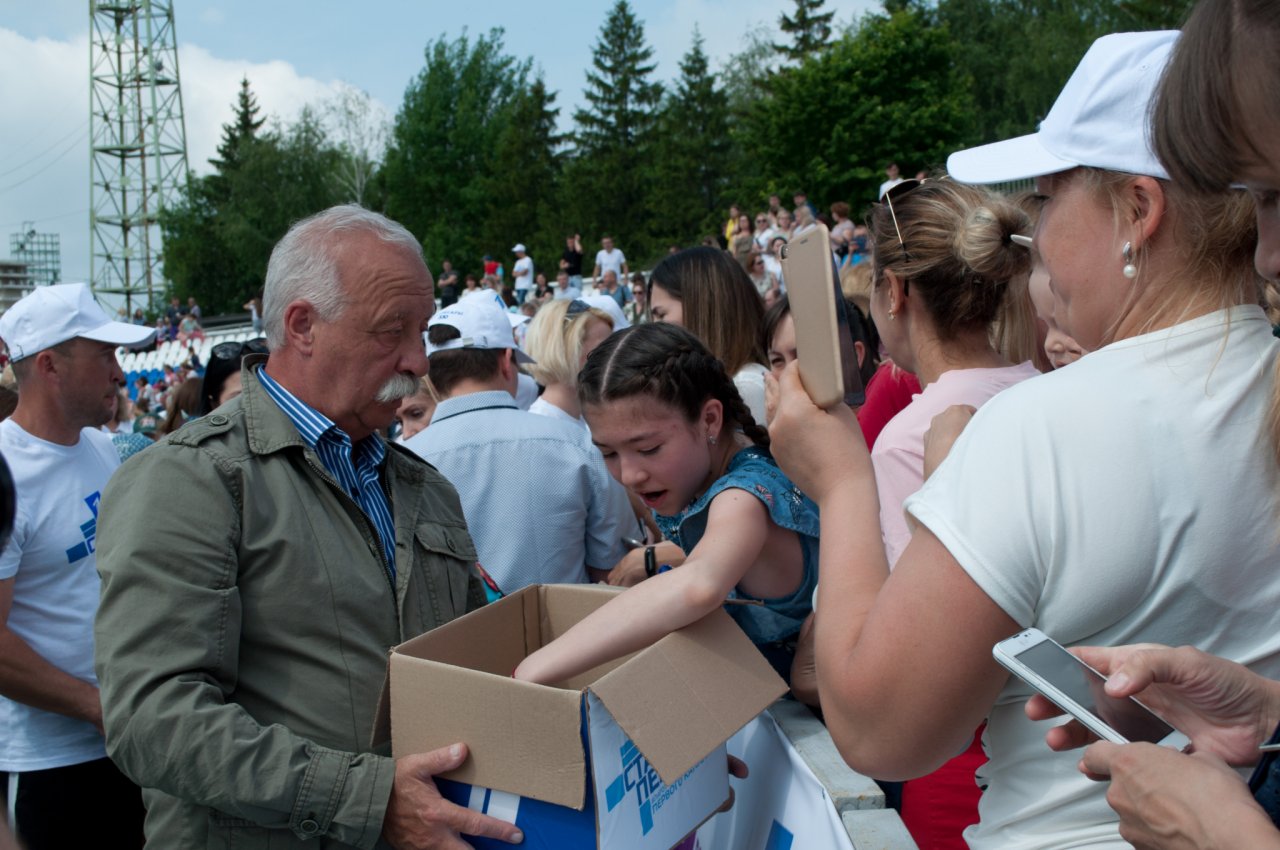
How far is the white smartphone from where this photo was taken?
109 centimetres

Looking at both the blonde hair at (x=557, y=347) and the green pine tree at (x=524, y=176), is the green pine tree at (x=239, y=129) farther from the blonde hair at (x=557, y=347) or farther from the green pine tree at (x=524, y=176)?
the blonde hair at (x=557, y=347)

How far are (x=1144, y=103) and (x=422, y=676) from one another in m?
1.47

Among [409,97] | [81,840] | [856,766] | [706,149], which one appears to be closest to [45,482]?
[81,840]

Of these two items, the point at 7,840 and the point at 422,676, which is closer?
the point at 7,840

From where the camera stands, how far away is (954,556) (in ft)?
3.88

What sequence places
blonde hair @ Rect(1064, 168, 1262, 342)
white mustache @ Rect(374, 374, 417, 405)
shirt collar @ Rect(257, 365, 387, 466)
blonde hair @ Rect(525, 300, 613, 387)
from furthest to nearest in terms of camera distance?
1. blonde hair @ Rect(525, 300, 613, 387)
2. white mustache @ Rect(374, 374, 417, 405)
3. shirt collar @ Rect(257, 365, 387, 466)
4. blonde hair @ Rect(1064, 168, 1262, 342)

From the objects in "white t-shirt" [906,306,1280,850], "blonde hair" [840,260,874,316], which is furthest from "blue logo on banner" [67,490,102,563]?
"blonde hair" [840,260,874,316]

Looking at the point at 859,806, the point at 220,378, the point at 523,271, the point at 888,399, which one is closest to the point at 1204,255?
the point at 859,806

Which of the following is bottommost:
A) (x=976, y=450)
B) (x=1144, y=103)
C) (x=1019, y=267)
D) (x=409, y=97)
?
(x=976, y=450)

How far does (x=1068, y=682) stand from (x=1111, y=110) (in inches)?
29.6

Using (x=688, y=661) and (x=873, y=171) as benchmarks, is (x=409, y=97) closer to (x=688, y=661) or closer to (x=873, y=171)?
(x=873, y=171)

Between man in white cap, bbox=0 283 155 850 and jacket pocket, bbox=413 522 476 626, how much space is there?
141 centimetres

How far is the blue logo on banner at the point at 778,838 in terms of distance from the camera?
2.12m

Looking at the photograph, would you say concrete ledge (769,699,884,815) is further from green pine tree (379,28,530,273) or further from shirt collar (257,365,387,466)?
green pine tree (379,28,530,273)
